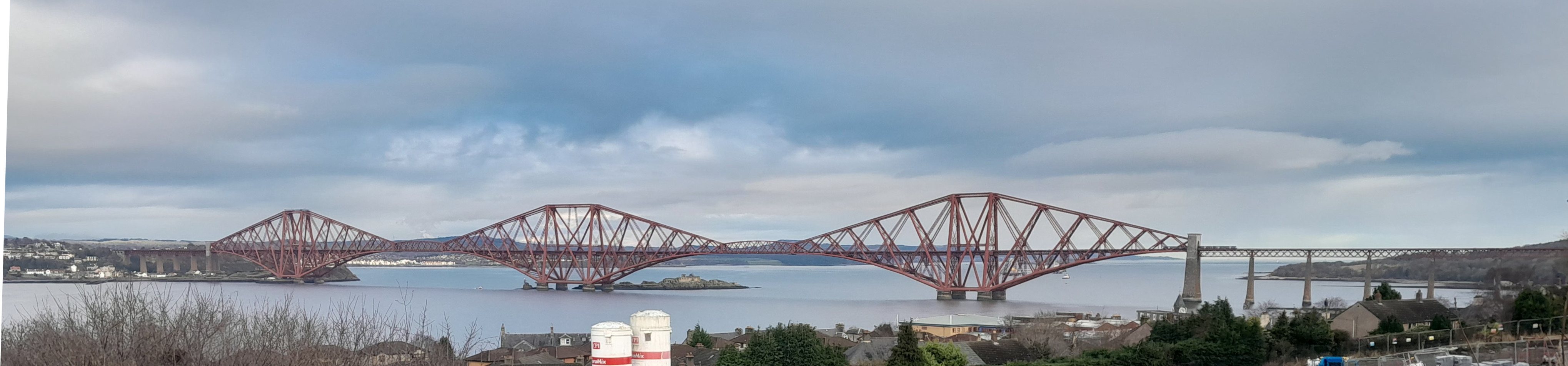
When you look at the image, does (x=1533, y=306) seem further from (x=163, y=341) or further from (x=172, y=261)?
(x=172, y=261)

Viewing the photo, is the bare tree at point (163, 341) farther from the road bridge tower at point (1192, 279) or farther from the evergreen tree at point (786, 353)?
the road bridge tower at point (1192, 279)

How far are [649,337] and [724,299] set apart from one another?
A: 5906 centimetres

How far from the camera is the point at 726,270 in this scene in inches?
7018

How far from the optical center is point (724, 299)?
68688 mm

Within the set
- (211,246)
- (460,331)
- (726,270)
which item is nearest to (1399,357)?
(460,331)

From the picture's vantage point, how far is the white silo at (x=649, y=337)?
991 cm

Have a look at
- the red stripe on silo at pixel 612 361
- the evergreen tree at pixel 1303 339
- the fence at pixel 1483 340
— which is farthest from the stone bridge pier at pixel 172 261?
the red stripe on silo at pixel 612 361

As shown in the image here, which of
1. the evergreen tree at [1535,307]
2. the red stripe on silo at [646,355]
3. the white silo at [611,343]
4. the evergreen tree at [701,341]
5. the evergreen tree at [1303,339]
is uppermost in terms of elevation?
the white silo at [611,343]

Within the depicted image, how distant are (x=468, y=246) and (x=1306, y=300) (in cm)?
5216

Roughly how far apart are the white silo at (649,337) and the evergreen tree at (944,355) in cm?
1160

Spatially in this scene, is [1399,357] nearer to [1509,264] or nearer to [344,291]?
[1509,264]

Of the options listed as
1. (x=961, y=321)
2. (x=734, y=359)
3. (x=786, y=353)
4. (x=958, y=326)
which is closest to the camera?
(x=786, y=353)

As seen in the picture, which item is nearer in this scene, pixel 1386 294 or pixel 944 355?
pixel 944 355

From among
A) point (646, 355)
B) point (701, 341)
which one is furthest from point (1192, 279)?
point (646, 355)
